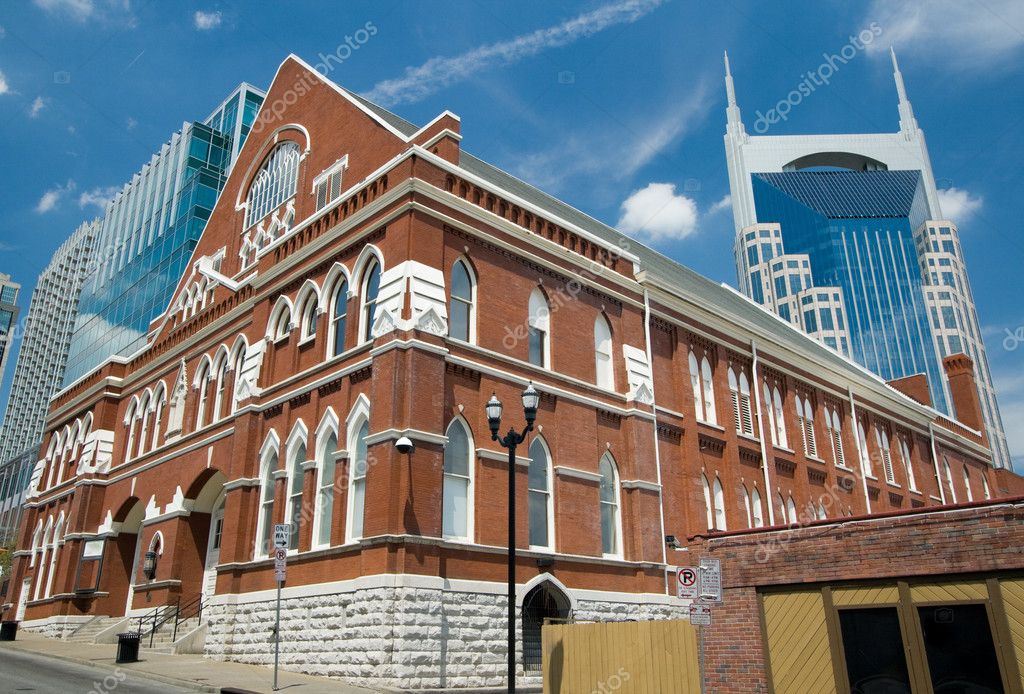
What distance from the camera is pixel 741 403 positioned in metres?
30.6

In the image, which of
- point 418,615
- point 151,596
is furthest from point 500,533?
point 151,596

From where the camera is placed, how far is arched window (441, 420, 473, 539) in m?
18.6

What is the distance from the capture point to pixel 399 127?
28.2 metres

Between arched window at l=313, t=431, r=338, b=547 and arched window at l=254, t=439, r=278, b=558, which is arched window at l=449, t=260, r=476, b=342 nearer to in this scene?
arched window at l=313, t=431, r=338, b=547

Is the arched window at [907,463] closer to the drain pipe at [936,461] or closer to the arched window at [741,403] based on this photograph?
the drain pipe at [936,461]

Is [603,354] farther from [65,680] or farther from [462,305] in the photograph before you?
[65,680]

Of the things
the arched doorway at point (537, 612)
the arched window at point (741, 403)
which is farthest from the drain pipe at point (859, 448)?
the arched doorway at point (537, 612)

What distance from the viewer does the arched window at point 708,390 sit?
2852 centimetres

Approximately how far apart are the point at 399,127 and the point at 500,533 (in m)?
15.1

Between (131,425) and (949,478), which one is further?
(949,478)

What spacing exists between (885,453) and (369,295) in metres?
28.3

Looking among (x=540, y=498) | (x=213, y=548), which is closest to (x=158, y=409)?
(x=213, y=548)

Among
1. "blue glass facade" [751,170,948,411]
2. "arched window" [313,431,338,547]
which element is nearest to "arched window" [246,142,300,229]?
"arched window" [313,431,338,547]

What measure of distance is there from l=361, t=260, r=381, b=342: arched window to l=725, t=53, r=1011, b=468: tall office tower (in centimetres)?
13168
